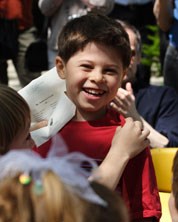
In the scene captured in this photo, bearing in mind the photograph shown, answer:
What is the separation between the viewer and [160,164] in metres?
2.64

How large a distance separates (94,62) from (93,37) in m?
0.08

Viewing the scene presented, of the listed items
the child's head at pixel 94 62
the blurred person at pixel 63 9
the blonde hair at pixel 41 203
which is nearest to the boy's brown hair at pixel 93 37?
the child's head at pixel 94 62

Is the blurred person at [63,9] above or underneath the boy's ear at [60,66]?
underneath

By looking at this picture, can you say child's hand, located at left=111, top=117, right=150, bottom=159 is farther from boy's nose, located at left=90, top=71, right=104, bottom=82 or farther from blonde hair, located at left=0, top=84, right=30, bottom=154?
blonde hair, located at left=0, top=84, right=30, bottom=154

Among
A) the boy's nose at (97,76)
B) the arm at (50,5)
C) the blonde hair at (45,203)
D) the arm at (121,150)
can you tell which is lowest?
the arm at (50,5)

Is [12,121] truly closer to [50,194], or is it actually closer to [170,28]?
[50,194]

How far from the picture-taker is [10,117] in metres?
1.56

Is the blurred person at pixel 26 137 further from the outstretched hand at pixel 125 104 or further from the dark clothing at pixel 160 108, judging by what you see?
the dark clothing at pixel 160 108

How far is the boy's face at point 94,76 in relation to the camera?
75.4 inches

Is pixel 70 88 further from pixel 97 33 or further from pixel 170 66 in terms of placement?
pixel 170 66

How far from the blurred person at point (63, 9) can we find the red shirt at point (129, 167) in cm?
207

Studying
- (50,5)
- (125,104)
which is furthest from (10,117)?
(50,5)

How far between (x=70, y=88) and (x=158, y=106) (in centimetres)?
117

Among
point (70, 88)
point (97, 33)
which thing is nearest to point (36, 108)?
point (70, 88)
